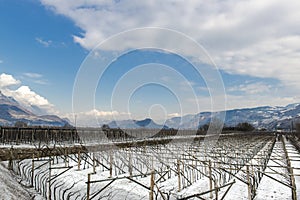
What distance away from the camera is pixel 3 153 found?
744 inches

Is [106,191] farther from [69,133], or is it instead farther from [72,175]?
[69,133]

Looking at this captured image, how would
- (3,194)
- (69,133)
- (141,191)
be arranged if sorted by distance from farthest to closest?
(69,133) → (141,191) → (3,194)

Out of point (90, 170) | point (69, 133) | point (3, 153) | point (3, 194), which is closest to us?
point (3, 194)

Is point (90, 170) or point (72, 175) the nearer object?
point (72, 175)

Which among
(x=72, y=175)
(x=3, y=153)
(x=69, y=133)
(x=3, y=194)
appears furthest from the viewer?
(x=69, y=133)

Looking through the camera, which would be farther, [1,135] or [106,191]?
[1,135]

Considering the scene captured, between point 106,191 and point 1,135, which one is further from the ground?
point 1,135

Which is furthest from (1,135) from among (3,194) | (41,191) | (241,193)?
(241,193)

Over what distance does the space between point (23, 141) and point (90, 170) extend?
50.7 ft

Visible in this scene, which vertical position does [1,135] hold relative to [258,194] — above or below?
above

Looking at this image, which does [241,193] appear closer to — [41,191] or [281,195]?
[281,195]

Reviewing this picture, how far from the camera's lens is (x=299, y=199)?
10586 millimetres

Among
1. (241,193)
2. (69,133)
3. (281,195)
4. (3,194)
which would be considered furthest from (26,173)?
(69,133)

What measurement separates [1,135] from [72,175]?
52.3 ft
